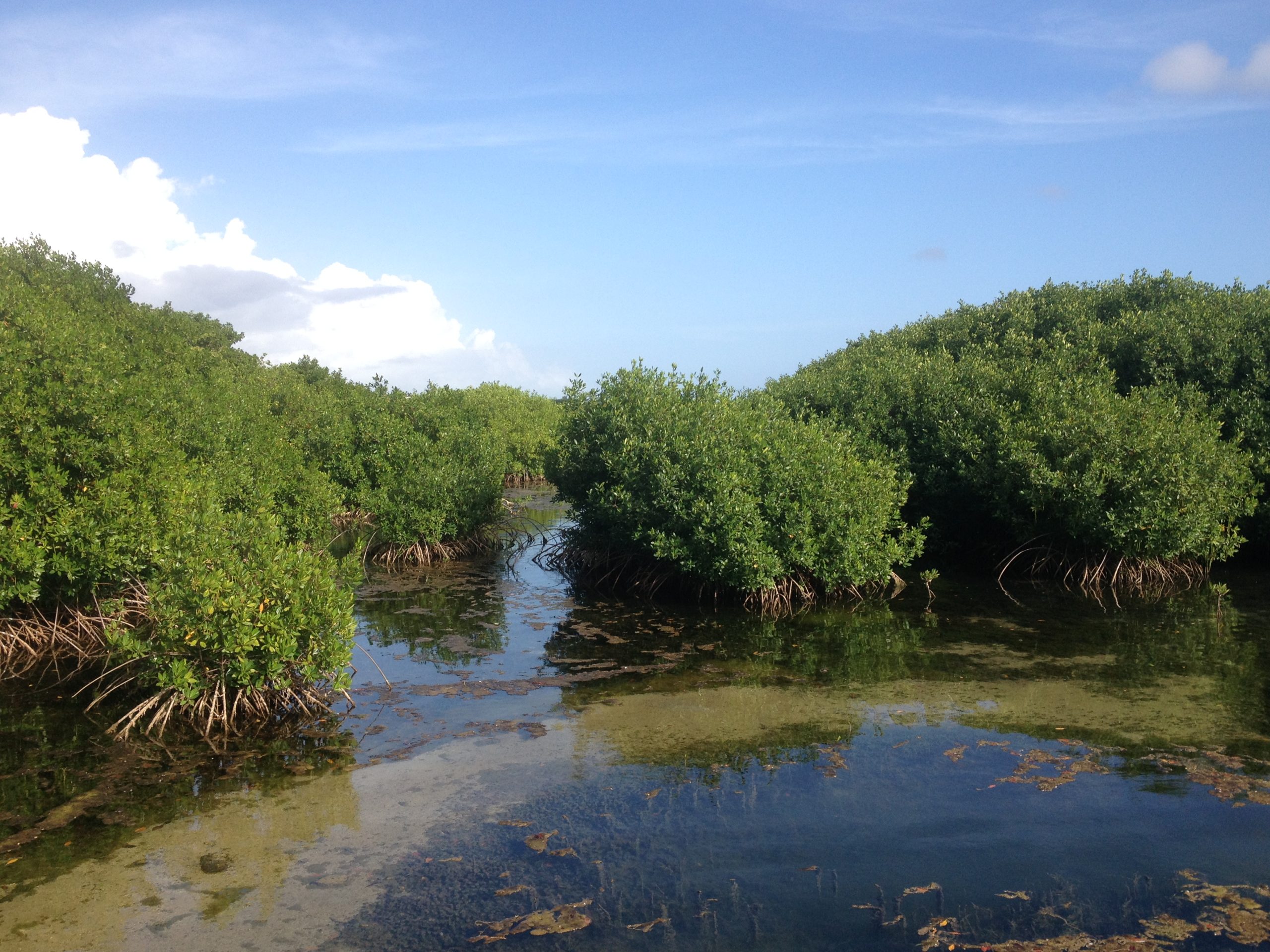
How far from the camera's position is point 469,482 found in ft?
69.7

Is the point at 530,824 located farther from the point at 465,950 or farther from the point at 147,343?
the point at 147,343

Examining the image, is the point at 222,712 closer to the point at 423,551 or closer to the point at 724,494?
the point at 724,494

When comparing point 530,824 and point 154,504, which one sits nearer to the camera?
point 530,824

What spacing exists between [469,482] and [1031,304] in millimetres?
15702

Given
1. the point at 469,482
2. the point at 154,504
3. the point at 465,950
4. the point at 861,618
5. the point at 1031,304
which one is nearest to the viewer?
the point at 465,950

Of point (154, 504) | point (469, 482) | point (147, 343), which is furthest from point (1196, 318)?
point (147, 343)

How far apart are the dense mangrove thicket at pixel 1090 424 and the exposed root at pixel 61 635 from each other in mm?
12724

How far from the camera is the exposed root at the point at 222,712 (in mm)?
9172

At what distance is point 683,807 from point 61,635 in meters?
8.70

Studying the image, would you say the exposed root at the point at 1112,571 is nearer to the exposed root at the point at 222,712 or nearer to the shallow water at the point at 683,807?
the shallow water at the point at 683,807

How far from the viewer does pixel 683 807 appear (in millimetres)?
7656

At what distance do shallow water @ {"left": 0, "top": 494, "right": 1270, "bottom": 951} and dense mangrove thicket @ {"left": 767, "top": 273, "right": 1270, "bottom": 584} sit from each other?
12.0ft

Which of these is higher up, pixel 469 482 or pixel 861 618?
pixel 469 482

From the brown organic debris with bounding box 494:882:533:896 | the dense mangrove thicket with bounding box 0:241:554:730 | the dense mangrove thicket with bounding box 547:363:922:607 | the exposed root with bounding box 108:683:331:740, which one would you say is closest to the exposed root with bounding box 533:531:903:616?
the dense mangrove thicket with bounding box 547:363:922:607
